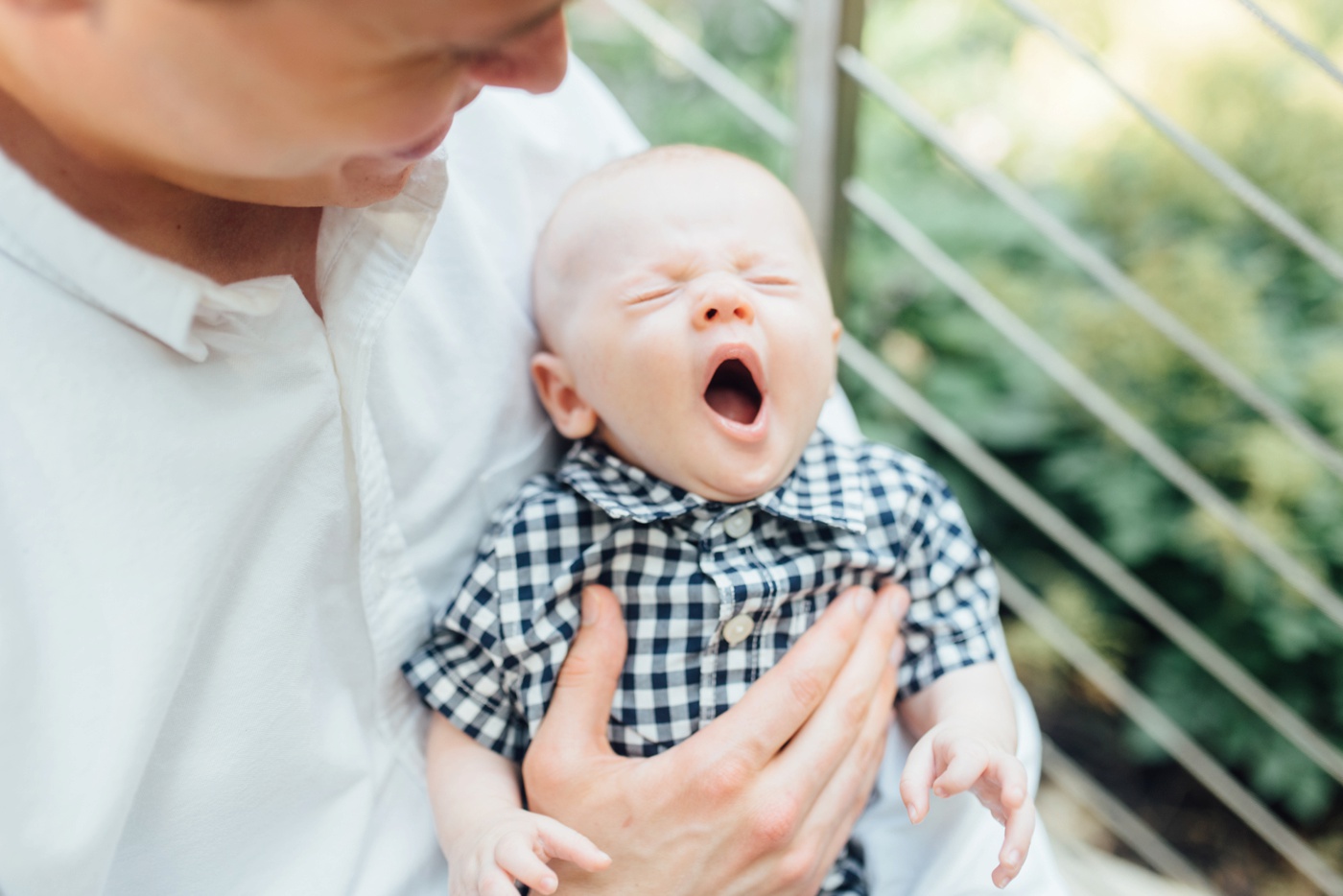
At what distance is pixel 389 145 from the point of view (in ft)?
2.29

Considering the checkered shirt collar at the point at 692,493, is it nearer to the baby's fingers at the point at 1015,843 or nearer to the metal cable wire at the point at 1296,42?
the baby's fingers at the point at 1015,843

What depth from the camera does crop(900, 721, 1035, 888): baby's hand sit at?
0.92 meters

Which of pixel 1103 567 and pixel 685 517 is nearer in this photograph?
pixel 685 517

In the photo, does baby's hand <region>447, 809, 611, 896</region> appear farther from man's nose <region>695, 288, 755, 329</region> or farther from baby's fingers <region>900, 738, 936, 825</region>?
man's nose <region>695, 288, 755, 329</region>

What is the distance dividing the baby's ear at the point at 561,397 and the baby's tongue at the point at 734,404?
0.13 m

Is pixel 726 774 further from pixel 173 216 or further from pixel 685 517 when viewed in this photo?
pixel 173 216

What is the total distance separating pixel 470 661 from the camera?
3.51 ft

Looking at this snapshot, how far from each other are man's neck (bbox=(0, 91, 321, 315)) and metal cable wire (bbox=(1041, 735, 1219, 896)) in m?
1.68

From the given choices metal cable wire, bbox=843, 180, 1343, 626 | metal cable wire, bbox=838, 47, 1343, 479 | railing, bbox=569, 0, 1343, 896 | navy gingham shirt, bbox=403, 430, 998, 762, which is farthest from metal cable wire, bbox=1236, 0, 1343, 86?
navy gingham shirt, bbox=403, 430, 998, 762

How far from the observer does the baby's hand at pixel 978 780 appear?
0.92 meters

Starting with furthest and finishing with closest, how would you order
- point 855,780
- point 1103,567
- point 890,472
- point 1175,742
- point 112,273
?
point 1175,742
point 1103,567
point 890,472
point 855,780
point 112,273

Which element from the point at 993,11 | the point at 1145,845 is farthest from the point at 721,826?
the point at 993,11

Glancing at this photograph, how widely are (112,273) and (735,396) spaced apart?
2.03 ft

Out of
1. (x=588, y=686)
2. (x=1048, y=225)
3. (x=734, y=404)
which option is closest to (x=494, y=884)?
(x=588, y=686)
